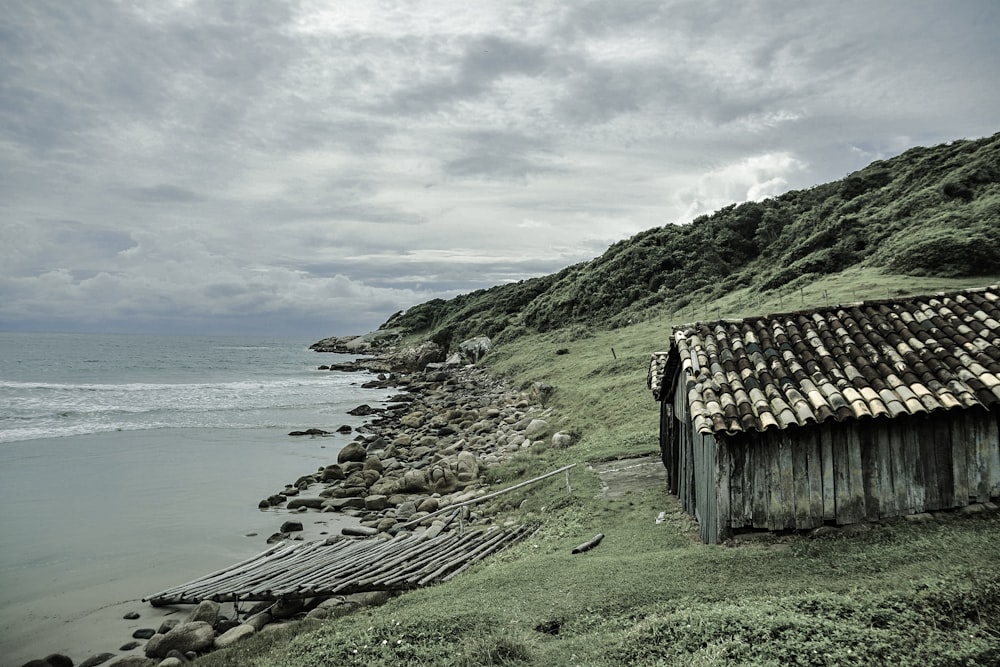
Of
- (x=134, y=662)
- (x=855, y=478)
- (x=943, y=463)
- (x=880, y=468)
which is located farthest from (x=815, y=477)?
(x=134, y=662)

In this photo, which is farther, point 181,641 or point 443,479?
point 443,479

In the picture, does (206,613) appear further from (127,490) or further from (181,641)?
(127,490)

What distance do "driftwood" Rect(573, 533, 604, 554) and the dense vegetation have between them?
28.4m

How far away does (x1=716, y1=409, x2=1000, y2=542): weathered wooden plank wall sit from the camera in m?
9.44

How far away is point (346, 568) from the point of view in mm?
11734

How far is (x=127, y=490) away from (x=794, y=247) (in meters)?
47.3

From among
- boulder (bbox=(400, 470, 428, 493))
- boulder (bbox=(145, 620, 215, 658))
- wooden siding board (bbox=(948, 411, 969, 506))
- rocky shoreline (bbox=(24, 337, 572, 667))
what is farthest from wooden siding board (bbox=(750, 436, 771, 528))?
boulder (bbox=(400, 470, 428, 493))

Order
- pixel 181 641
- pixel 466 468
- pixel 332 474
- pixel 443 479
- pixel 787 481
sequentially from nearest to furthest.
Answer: pixel 787 481
pixel 181 641
pixel 443 479
pixel 466 468
pixel 332 474

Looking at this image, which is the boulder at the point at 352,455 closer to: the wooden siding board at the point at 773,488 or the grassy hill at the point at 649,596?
the grassy hill at the point at 649,596

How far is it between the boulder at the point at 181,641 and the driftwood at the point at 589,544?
6.22m

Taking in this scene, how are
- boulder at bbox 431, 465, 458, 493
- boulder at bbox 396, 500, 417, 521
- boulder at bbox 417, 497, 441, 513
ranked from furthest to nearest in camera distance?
boulder at bbox 431, 465, 458, 493 → boulder at bbox 417, 497, 441, 513 → boulder at bbox 396, 500, 417, 521

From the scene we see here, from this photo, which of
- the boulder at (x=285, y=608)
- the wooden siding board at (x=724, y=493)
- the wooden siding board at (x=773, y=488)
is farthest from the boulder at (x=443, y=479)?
the wooden siding board at (x=773, y=488)

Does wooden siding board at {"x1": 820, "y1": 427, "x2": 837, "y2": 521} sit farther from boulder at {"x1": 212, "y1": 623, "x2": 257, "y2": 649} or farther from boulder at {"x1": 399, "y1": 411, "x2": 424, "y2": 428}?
boulder at {"x1": 399, "y1": 411, "x2": 424, "y2": 428}

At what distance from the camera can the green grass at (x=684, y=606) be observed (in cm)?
612
